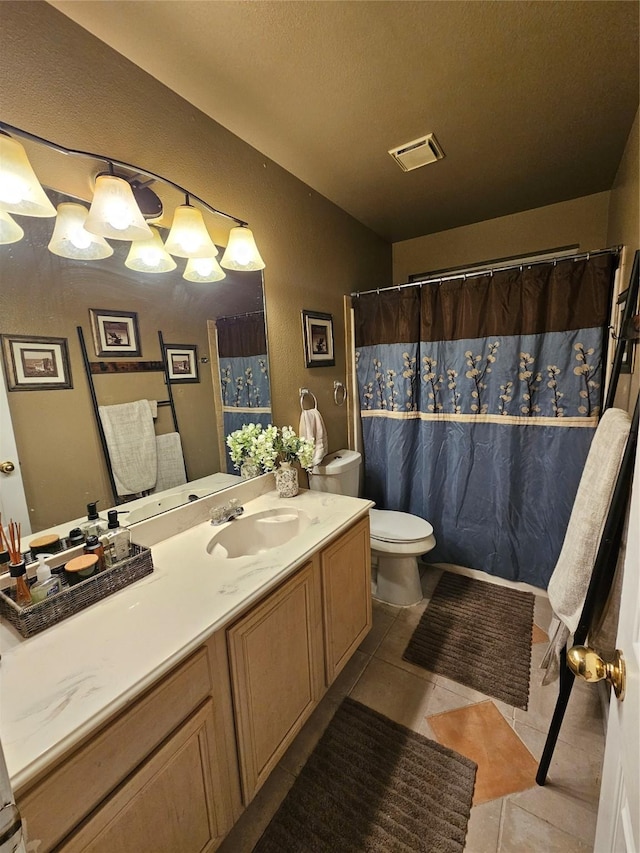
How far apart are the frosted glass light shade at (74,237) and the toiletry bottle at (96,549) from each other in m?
0.85

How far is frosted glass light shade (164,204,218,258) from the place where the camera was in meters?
1.32

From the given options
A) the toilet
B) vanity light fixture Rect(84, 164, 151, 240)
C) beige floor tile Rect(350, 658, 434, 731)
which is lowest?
beige floor tile Rect(350, 658, 434, 731)

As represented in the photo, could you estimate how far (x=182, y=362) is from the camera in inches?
55.8

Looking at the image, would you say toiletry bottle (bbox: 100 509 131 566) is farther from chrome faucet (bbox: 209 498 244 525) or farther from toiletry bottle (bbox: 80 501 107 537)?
chrome faucet (bbox: 209 498 244 525)

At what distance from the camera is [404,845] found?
1095mm

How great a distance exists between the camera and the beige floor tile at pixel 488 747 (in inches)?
48.8

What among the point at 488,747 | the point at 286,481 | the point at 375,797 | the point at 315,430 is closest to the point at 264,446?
the point at 286,481

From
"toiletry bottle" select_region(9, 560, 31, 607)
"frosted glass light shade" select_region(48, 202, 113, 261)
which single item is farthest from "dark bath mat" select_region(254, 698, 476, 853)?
"frosted glass light shade" select_region(48, 202, 113, 261)

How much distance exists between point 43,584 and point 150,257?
1.08 meters

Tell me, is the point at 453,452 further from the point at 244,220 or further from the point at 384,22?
the point at 384,22

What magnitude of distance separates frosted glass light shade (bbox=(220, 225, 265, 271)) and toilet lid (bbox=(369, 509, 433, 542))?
5.00ft

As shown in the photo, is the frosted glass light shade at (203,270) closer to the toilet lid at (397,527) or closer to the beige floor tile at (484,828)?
the toilet lid at (397,527)

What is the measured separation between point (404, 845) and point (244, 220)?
2.37 metres

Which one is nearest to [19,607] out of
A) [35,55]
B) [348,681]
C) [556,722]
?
[348,681]
